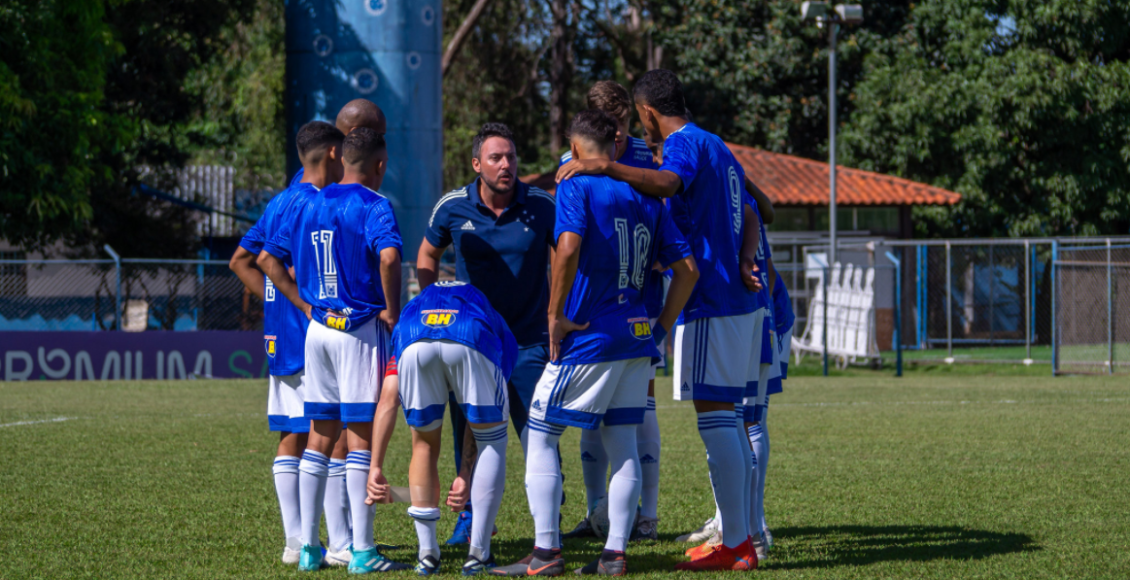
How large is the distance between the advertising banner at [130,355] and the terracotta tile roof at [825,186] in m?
13.0

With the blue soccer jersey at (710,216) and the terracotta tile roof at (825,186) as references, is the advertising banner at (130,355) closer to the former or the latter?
the terracotta tile roof at (825,186)

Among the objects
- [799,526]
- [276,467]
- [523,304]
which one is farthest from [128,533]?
[799,526]

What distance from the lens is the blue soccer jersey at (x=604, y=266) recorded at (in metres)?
4.82

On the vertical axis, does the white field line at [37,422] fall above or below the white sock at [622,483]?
below

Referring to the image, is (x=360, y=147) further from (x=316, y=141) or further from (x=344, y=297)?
(x=344, y=297)

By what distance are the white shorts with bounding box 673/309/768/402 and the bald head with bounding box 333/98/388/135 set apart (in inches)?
73.8

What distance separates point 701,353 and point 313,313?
174 centimetres

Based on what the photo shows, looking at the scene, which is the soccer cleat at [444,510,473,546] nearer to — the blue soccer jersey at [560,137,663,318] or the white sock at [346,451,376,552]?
the white sock at [346,451,376,552]

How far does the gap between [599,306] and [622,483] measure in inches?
29.7

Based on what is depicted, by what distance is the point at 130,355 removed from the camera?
18.6m

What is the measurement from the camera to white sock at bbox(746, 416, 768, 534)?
5500mm

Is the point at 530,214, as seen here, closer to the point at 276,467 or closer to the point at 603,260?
the point at 603,260

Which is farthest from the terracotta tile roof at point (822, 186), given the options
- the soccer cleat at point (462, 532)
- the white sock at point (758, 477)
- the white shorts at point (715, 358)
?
the white shorts at point (715, 358)

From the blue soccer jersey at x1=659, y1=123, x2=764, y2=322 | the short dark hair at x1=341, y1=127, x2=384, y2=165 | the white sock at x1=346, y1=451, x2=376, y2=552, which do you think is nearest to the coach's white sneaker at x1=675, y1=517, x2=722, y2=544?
the blue soccer jersey at x1=659, y1=123, x2=764, y2=322
